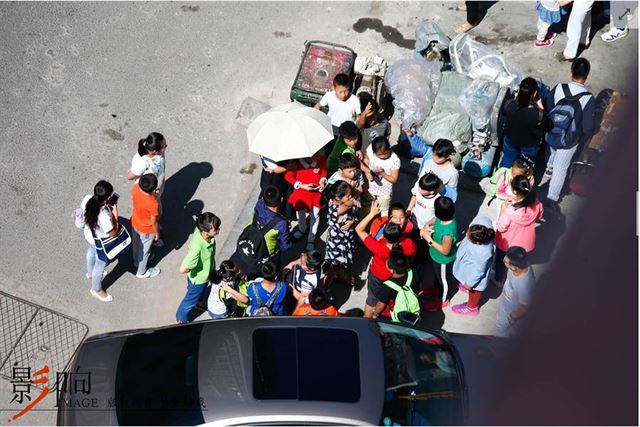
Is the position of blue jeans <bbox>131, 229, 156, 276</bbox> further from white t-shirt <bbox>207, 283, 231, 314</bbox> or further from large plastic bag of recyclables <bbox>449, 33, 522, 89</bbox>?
large plastic bag of recyclables <bbox>449, 33, 522, 89</bbox>

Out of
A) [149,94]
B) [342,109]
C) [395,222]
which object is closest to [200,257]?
[395,222]

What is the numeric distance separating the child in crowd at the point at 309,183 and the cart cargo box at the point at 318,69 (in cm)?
183

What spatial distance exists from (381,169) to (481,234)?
138 centimetres

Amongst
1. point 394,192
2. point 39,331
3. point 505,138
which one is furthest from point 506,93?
point 39,331

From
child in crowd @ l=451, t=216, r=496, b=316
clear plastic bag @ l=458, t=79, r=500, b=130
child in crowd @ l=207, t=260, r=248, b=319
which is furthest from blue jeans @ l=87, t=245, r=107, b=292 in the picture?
clear plastic bag @ l=458, t=79, r=500, b=130

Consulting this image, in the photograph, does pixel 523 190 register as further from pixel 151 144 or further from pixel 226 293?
pixel 151 144

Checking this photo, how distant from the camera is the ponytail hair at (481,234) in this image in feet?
24.8

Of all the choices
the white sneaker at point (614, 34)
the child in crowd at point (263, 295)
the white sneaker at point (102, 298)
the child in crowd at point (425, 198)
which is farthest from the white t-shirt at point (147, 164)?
the white sneaker at point (614, 34)

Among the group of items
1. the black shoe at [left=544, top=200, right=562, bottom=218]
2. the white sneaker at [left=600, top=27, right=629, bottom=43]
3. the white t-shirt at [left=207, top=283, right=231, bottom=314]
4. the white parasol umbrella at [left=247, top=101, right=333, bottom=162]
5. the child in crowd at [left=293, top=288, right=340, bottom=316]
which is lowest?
the white t-shirt at [left=207, top=283, right=231, bottom=314]

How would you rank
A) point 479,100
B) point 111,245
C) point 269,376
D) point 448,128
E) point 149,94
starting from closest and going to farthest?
point 269,376
point 111,245
point 448,128
point 479,100
point 149,94

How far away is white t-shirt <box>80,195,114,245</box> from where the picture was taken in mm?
7879

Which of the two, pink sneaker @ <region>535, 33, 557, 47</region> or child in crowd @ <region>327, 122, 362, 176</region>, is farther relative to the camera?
pink sneaker @ <region>535, 33, 557, 47</region>

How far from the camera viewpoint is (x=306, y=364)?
6.64m

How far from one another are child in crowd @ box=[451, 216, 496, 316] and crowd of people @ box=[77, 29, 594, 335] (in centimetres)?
1
